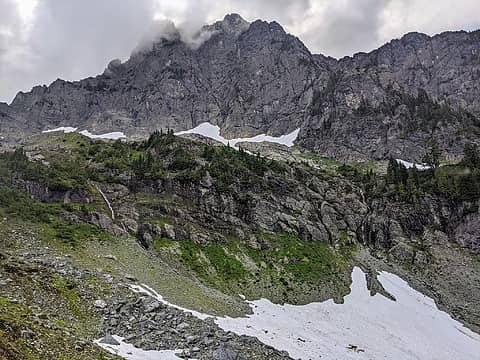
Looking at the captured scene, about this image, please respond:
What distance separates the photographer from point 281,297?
55.1 m

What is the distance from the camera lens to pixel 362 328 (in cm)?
5109

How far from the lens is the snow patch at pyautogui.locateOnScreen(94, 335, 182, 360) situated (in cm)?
2659

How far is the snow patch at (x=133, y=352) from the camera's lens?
26594mm

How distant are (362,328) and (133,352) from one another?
1277 inches

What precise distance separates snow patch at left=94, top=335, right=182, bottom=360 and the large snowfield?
9.25m

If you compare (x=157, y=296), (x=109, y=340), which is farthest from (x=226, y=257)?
(x=109, y=340)

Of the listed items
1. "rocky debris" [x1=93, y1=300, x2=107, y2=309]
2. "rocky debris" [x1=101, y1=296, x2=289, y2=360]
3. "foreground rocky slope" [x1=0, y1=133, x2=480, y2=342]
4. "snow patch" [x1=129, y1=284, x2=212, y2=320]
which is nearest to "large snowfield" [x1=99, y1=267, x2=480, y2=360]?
"snow patch" [x1=129, y1=284, x2=212, y2=320]

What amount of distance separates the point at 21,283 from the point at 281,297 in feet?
108

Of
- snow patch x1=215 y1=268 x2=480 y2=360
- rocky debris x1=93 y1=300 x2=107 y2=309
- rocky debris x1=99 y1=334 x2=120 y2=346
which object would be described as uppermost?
rocky debris x1=93 y1=300 x2=107 y2=309

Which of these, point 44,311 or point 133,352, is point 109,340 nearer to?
point 133,352

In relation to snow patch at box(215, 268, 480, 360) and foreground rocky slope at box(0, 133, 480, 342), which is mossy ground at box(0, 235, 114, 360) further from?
snow patch at box(215, 268, 480, 360)

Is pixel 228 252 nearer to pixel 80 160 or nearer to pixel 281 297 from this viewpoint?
pixel 281 297

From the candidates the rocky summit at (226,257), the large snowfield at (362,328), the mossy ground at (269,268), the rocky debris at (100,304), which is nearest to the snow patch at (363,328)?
the large snowfield at (362,328)

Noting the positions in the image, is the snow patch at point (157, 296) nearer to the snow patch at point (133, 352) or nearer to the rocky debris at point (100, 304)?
the rocky debris at point (100, 304)
